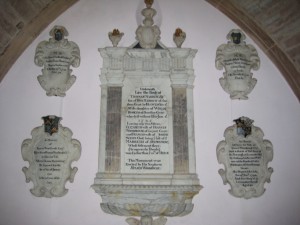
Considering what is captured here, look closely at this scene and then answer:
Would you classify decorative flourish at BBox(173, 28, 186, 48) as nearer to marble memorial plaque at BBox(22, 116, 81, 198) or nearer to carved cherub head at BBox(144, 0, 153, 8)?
carved cherub head at BBox(144, 0, 153, 8)

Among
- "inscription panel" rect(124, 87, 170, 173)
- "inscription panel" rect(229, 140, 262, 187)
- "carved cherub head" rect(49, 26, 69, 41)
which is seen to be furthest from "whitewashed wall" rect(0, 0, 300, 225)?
"inscription panel" rect(124, 87, 170, 173)

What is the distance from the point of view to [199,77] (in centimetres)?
469

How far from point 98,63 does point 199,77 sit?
1.51 metres

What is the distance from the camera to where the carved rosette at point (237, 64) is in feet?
15.2

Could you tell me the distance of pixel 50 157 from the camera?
4285mm

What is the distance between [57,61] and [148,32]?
1.41m

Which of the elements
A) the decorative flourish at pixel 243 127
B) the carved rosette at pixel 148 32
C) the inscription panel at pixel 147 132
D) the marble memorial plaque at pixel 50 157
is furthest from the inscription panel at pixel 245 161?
the marble memorial plaque at pixel 50 157

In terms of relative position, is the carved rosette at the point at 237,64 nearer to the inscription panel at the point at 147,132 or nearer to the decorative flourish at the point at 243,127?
the decorative flourish at the point at 243,127

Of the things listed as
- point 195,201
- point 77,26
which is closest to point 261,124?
point 195,201

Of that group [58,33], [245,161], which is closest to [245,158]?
[245,161]

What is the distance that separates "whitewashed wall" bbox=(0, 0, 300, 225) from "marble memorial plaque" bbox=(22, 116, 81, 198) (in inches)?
3.9

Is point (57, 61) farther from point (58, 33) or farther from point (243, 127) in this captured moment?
point (243, 127)

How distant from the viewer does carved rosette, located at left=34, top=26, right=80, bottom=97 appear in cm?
454

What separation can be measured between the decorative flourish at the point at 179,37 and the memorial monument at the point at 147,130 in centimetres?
10
